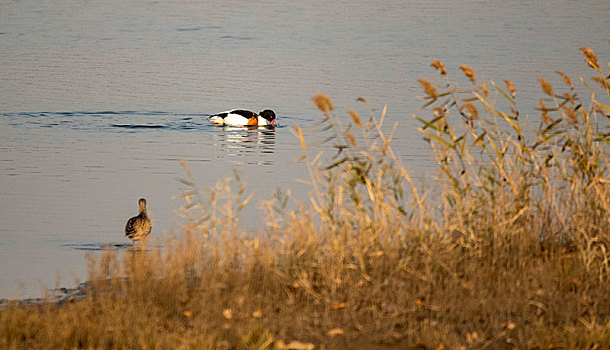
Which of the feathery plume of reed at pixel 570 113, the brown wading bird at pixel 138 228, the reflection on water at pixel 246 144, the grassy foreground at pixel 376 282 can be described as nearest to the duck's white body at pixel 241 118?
the reflection on water at pixel 246 144

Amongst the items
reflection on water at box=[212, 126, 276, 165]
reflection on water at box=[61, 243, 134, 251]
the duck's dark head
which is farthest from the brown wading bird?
the duck's dark head

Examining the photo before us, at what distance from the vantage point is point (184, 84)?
28156 mm

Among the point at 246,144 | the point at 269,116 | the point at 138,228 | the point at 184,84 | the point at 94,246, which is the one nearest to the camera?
the point at 138,228

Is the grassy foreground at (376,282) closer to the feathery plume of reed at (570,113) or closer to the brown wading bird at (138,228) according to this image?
the feathery plume of reed at (570,113)

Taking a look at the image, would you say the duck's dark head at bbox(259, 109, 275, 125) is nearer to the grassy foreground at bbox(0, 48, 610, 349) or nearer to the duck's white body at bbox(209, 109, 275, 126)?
the duck's white body at bbox(209, 109, 275, 126)

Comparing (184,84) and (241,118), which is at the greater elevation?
(184,84)

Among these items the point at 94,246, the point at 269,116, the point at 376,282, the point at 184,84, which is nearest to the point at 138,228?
the point at 94,246

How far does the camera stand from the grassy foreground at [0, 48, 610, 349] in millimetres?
7668

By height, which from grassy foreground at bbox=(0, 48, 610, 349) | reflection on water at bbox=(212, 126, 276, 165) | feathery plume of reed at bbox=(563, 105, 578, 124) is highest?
reflection on water at bbox=(212, 126, 276, 165)

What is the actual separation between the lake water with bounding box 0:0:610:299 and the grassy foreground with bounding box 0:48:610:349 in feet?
5.37

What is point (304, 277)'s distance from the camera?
8.43 m

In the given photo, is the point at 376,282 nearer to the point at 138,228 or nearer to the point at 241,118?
the point at 138,228

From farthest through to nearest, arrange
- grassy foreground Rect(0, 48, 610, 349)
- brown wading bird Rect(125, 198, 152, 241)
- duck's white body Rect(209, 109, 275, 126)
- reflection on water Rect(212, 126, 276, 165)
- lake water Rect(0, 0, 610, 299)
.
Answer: duck's white body Rect(209, 109, 275, 126) < reflection on water Rect(212, 126, 276, 165) < lake water Rect(0, 0, 610, 299) < brown wading bird Rect(125, 198, 152, 241) < grassy foreground Rect(0, 48, 610, 349)

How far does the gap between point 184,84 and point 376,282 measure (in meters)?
20.1
